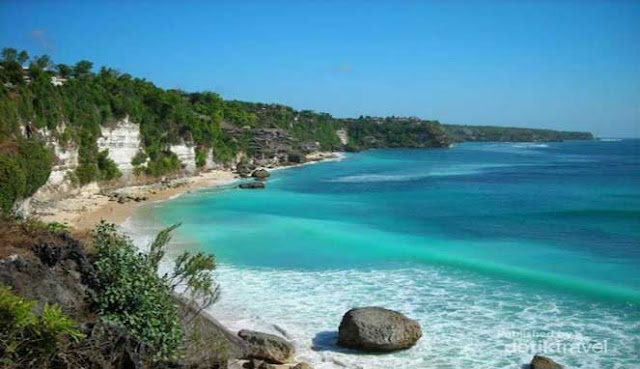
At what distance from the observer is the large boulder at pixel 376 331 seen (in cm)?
1506

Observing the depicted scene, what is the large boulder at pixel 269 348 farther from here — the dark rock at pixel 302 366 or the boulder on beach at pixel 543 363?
the boulder on beach at pixel 543 363

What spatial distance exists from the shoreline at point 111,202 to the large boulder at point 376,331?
1639cm

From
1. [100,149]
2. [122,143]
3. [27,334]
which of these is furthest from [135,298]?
[122,143]

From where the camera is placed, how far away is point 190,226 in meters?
33.7

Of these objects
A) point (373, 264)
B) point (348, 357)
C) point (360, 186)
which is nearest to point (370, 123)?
point (360, 186)

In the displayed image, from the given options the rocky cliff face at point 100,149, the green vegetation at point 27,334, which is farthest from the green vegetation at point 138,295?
the rocky cliff face at point 100,149

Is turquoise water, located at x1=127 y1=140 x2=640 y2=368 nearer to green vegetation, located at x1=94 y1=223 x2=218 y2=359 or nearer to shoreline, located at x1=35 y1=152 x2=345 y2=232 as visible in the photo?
shoreline, located at x1=35 y1=152 x2=345 y2=232

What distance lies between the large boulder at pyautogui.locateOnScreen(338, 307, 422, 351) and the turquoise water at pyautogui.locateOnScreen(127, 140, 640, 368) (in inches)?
13.5

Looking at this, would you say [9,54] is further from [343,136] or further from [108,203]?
[343,136]

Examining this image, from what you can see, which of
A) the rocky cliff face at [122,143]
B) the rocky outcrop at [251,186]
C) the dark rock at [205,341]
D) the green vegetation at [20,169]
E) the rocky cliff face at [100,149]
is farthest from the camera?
the rocky outcrop at [251,186]

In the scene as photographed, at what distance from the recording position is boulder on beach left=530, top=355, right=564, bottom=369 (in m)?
13.9

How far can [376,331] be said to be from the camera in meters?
15.1

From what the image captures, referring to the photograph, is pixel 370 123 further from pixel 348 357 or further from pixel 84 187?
pixel 348 357

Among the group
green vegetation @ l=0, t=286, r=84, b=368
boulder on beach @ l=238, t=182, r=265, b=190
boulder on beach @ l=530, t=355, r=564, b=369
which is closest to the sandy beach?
boulder on beach @ l=238, t=182, r=265, b=190
